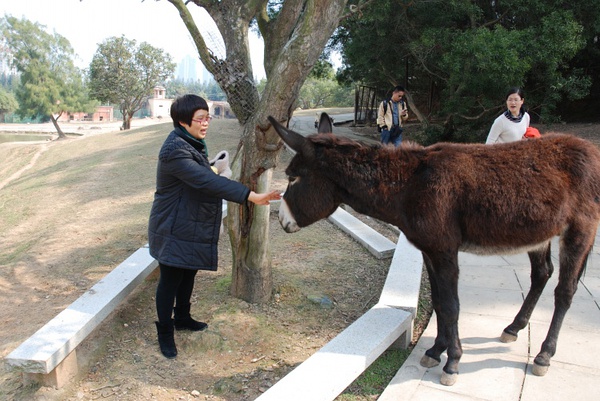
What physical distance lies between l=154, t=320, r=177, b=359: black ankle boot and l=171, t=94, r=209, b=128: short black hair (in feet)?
5.24

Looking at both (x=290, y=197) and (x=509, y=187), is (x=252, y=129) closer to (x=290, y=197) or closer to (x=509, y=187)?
(x=290, y=197)

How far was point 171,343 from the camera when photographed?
3693 millimetres

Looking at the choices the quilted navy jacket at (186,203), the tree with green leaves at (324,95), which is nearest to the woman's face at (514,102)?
the quilted navy jacket at (186,203)

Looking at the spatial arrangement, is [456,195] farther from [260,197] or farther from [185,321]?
[185,321]

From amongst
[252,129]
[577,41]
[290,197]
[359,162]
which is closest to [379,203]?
[359,162]

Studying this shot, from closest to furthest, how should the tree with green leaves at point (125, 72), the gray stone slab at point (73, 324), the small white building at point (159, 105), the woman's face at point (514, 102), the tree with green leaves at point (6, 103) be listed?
1. the gray stone slab at point (73, 324)
2. the woman's face at point (514, 102)
3. the tree with green leaves at point (125, 72)
4. the tree with green leaves at point (6, 103)
5. the small white building at point (159, 105)

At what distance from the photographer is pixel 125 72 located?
121ft

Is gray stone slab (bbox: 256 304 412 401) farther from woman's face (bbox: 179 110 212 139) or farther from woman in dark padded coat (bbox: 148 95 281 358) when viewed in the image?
woman's face (bbox: 179 110 212 139)

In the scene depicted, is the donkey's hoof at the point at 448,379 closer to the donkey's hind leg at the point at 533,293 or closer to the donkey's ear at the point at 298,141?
the donkey's hind leg at the point at 533,293

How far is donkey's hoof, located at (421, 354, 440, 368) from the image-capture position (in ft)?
11.3

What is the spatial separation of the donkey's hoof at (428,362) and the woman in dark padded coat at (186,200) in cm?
164

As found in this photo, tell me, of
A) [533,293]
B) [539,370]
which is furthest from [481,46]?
[539,370]

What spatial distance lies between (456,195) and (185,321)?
94.3 inches

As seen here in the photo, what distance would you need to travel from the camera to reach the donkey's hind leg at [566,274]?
10.7 ft
